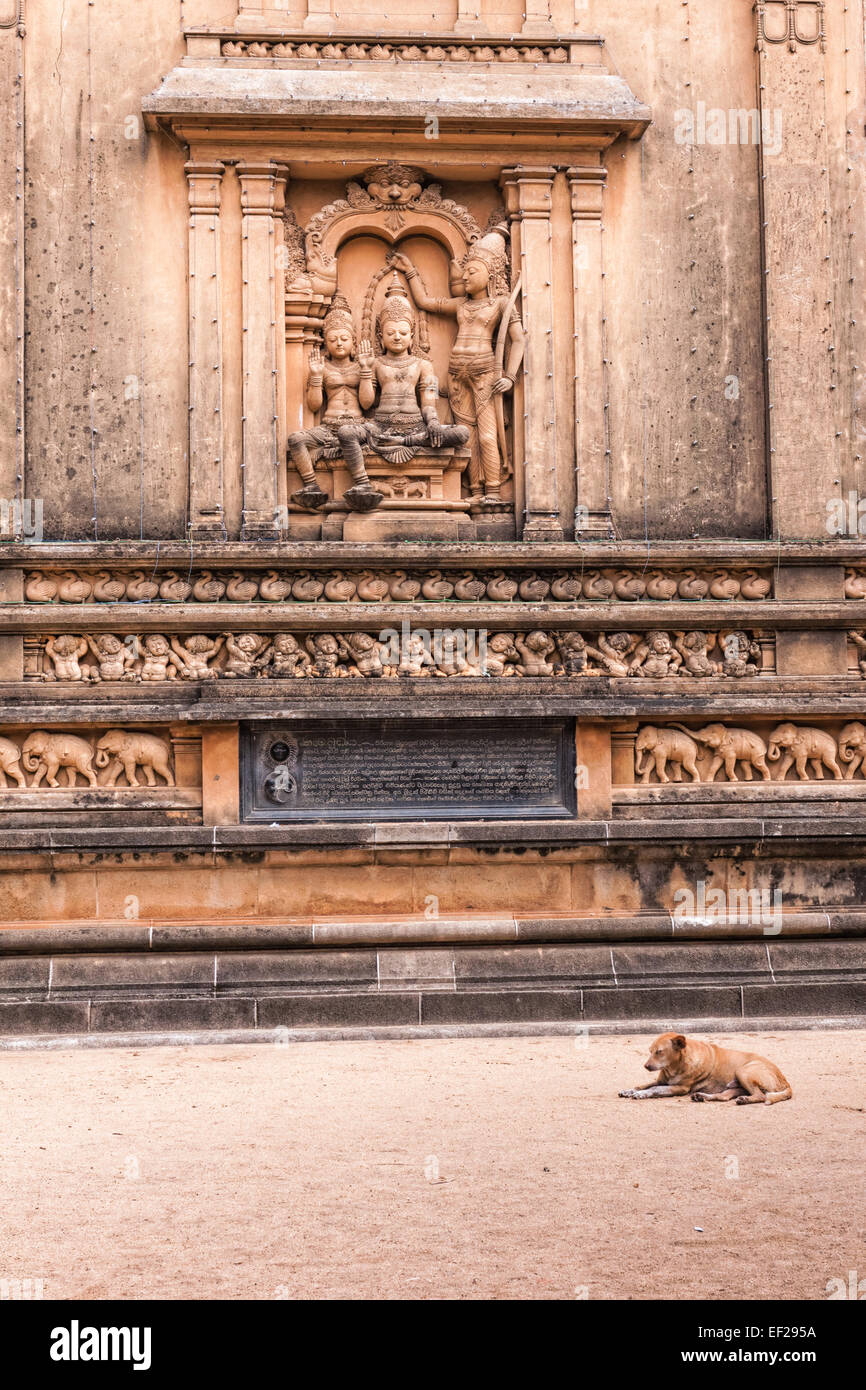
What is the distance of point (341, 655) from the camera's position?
11688 mm

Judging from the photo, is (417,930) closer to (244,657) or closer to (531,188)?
(244,657)

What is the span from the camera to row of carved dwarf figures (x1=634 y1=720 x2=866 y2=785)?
1172 cm

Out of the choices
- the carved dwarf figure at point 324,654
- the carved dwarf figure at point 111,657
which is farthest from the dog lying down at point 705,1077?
the carved dwarf figure at point 111,657

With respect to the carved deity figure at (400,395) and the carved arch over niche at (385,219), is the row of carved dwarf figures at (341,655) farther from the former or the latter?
the carved arch over niche at (385,219)

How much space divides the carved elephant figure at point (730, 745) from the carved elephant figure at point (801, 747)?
13 cm

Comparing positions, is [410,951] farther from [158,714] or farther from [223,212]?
[223,212]

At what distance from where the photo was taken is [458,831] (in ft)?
36.8

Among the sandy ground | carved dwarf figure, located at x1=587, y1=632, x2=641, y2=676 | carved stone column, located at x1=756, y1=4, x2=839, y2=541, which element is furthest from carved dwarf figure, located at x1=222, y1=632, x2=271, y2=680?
carved stone column, located at x1=756, y1=4, x2=839, y2=541

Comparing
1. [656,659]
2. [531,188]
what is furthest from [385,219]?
[656,659]

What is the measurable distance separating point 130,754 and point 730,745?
15.3ft

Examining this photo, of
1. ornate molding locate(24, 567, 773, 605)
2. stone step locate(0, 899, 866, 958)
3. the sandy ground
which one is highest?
ornate molding locate(24, 567, 773, 605)

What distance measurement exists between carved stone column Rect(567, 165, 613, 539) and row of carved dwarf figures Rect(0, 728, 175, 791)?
12.7 feet

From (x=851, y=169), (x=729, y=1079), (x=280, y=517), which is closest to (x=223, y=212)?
(x=280, y=517)
